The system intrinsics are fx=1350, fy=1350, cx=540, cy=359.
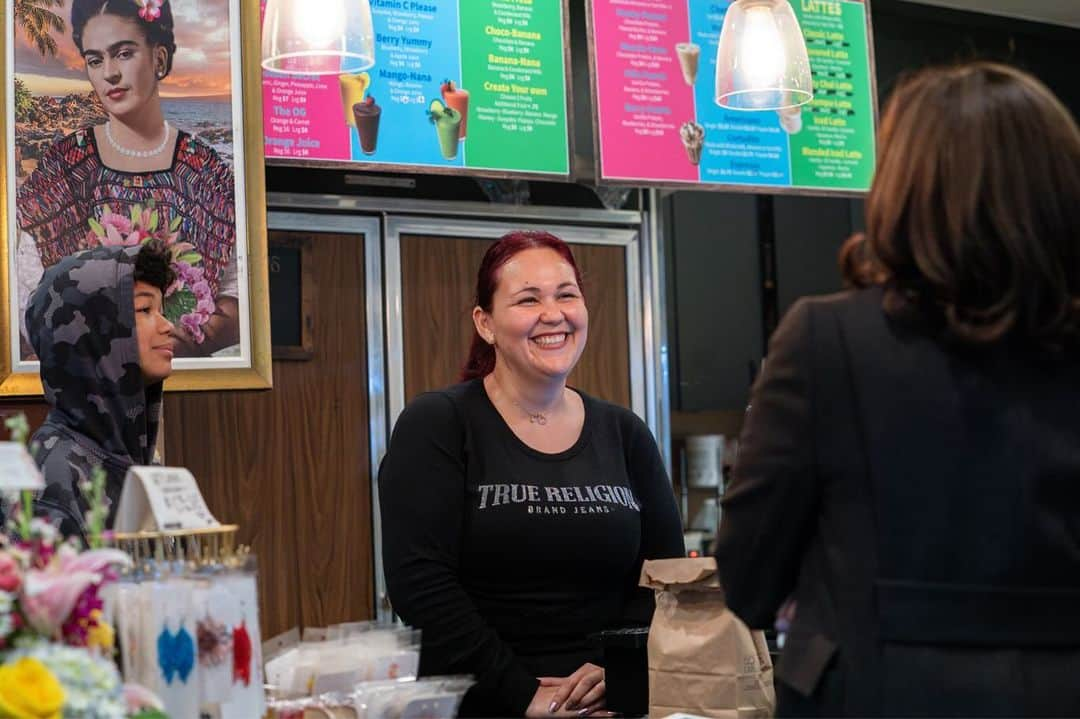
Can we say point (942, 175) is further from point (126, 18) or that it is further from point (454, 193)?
point (454, 193)

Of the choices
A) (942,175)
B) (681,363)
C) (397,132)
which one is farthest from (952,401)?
(681,363)

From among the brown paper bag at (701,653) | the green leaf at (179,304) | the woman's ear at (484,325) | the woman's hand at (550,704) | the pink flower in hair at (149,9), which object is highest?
the pink flower in hair at (149,9)

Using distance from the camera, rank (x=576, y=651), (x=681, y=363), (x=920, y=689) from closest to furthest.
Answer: (x=920, y=689), (x=576, y=651), (x=681, y=363)

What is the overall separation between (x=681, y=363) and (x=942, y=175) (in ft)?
13.9

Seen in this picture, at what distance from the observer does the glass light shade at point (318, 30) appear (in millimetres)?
2348

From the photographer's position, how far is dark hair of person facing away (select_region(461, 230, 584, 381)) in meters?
2.66

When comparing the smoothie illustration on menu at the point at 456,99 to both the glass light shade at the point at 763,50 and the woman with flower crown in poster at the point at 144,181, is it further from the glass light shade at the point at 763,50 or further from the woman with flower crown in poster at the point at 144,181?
the glass light shade at the point at 763,50

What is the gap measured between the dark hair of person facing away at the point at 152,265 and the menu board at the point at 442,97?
3.70 feet

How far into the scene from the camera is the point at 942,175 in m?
1.32

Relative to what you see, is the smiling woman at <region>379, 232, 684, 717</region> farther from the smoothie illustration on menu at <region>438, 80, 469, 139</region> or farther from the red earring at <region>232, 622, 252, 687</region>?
the smoothie illustration on menu at <region>438, 80, 469, 139</region>

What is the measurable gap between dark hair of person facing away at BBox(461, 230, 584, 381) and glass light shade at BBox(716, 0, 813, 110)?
0.53m

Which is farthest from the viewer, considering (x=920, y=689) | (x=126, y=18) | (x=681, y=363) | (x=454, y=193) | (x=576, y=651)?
(x=681, y=363)

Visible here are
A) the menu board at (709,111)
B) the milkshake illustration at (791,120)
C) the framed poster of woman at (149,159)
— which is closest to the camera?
the framed poster of woman at (149,159)

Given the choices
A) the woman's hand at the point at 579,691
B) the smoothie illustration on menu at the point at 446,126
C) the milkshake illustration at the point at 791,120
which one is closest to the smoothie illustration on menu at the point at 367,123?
the smoothie illustration on menu at the point at 446,126
